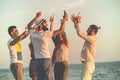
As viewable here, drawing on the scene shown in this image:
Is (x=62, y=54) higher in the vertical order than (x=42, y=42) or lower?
lower

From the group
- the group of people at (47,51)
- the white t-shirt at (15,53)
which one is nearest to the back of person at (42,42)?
the group of people at (47,51)

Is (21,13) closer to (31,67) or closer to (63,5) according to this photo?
(63,5)

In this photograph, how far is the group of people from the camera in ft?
8.72

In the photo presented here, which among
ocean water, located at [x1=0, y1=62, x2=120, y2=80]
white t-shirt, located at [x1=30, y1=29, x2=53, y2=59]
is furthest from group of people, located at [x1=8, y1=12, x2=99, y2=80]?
ocean water, located at [x1=0, y1=62, x2=120, y2=80]

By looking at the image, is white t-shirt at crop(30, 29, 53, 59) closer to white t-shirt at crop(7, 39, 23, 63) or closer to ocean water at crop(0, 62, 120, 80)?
white t-shirt at crop(7, 39, 23, 63)

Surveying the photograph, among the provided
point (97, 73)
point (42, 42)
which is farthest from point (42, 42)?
point (97, 73)

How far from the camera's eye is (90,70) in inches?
111

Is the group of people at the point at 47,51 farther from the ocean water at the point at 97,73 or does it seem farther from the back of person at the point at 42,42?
the ocean water at the point at 97,73

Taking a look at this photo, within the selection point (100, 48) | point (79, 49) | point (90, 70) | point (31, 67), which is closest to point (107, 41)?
point (100, 48)

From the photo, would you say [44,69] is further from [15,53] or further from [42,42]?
[15,53]

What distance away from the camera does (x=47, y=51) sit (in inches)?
105

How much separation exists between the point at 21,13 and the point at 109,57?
1.09 metres

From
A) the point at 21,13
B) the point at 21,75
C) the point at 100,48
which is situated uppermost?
the point at 21,13

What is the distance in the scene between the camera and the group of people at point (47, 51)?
8.72ft
